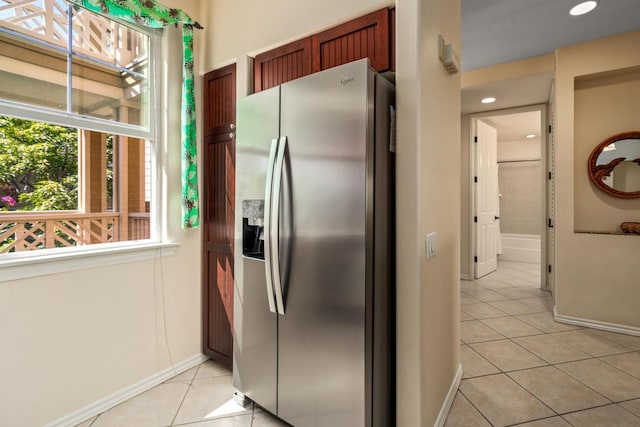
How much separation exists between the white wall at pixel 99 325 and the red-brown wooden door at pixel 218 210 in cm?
13

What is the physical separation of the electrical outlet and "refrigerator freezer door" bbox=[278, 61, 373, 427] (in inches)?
14.9

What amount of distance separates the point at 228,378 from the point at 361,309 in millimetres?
1486

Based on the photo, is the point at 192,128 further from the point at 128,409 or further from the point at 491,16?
the point at 491,16

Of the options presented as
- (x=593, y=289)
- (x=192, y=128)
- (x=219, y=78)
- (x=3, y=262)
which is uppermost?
(x=219, y=78)

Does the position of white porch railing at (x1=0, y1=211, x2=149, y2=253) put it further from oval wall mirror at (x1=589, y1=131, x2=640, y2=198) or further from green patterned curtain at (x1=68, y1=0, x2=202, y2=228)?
oval wall mirror at (x1=589, y1=131, x2=640, y2=198)

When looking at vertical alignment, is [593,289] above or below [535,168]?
below

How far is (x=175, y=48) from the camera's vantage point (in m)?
2.34

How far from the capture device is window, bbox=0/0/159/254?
5.56ft

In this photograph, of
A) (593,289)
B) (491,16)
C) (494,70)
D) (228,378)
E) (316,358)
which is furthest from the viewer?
(494,70)

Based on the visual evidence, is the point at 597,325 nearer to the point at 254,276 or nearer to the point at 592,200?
the point at 592,200

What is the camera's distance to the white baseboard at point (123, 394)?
5.82 ft

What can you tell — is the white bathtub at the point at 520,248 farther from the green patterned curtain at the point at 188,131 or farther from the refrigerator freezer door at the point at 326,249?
the green patterned curtain at the point at 188,131

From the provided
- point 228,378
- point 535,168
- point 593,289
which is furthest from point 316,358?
point 535,168

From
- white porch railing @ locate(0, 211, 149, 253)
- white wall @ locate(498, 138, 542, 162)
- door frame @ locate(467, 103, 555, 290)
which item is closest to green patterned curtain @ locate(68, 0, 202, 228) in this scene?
white porch railing @ locate(0, 211, 149, 253)
